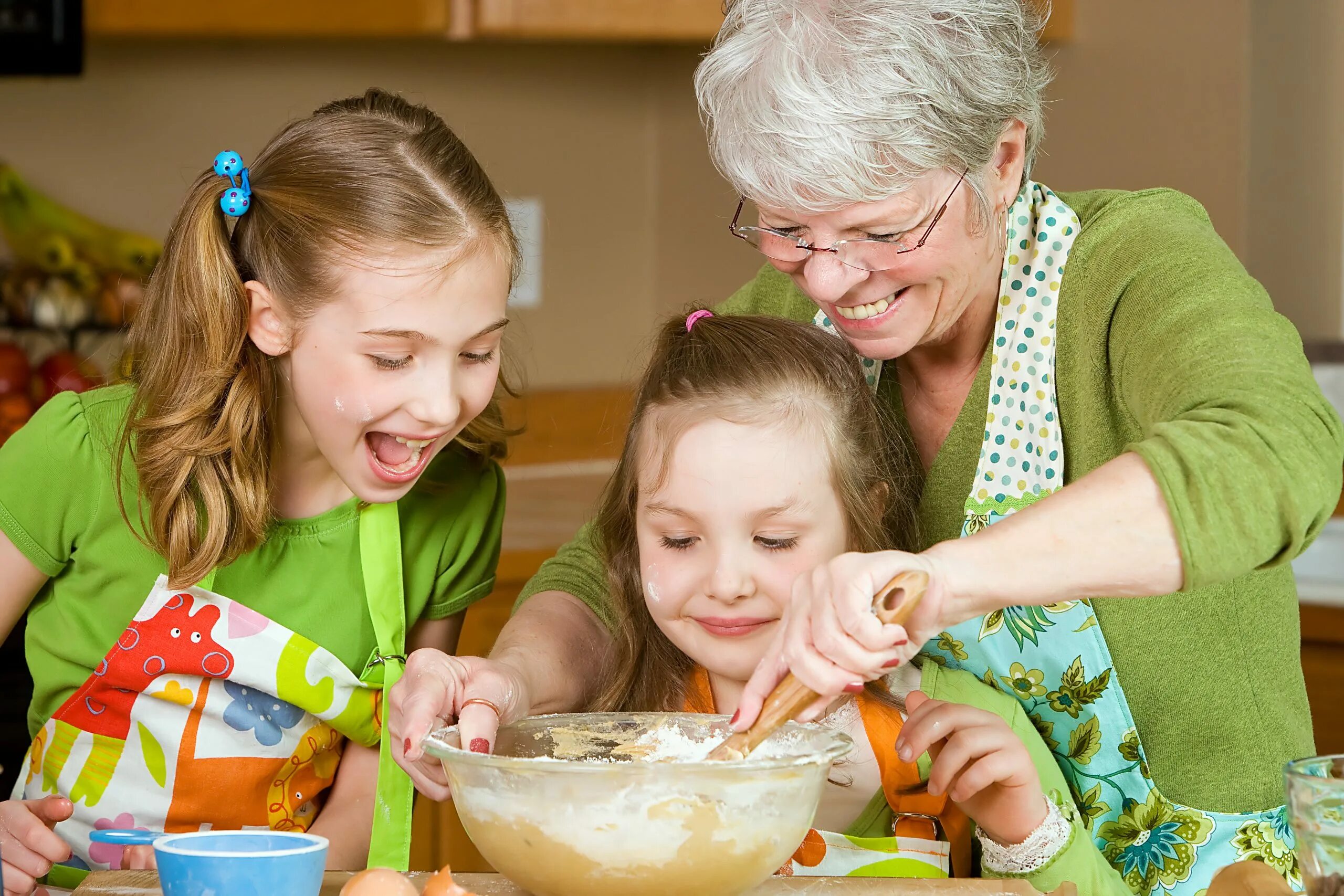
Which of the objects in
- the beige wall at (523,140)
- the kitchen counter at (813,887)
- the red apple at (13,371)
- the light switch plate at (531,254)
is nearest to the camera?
the kitchen counter at (813,887)

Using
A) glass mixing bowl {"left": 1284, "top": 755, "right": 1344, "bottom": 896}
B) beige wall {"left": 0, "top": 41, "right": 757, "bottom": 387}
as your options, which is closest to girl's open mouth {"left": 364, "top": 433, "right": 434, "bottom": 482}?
glass mixing bowl {"left": 1284, "top": 755, "right": 1344, "bottom": 896}

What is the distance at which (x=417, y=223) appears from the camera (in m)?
1.26

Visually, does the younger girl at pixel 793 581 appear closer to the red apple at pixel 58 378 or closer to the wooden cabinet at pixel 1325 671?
the wooden cabinet at pixel 1325 671

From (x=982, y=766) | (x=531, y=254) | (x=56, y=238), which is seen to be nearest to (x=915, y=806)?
(x=982, y=766)

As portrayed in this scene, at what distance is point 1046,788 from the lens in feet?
3.86

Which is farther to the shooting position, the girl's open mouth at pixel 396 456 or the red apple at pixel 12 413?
the red apple at pixel 12 413

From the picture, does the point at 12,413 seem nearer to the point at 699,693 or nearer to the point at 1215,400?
the point at 699,693

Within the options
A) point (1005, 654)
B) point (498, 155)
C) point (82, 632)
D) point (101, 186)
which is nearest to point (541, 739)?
point (1005, 654)

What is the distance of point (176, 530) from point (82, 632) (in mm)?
153

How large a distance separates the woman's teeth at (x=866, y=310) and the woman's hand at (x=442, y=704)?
406 mm

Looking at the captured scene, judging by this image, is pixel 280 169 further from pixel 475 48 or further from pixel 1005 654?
pixel 475 48

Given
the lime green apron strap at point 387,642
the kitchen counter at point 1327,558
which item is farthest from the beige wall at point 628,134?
the lime green apron strap at point 387,642

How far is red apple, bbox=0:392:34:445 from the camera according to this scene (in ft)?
7.64

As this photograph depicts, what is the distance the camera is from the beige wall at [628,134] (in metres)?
2.55
